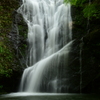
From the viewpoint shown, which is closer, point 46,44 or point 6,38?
point 6,38

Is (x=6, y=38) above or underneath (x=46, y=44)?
above

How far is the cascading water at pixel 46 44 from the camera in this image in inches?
381

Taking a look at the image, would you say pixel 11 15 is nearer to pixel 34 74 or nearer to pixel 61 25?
pixel 61 25

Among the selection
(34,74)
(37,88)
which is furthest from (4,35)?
(37,88)

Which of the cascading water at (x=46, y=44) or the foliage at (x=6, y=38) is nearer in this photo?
the cascading water at (x=46, y=44)

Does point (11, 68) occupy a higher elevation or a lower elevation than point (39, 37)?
lower

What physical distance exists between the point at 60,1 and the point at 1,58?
29.1ft

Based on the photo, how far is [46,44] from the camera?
1301 centimetres

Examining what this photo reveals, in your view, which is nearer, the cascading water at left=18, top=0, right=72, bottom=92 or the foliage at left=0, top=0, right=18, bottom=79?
the cascading water at left=18, top=0, right=72, bottom=92

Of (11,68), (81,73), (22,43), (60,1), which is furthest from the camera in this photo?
(60,1)

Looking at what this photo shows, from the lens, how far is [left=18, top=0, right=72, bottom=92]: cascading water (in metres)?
9.69

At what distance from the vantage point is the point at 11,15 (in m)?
13.6

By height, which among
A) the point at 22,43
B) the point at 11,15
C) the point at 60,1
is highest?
the point at 60,1

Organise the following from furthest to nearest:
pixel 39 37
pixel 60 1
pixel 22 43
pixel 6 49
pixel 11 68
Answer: pixel 60 1 < pixel 39 37 < pixel 22 43 < pixel 6 49 < pixel 11 68
